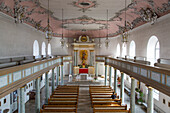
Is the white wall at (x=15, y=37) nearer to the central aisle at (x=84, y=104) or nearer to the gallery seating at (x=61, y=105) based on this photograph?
the gallery seating at (x=61, y=105)

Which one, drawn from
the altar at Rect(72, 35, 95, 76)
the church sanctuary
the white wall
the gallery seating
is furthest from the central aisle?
the altar at Rect(72, 35, 95, 76)

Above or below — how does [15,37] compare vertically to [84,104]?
above

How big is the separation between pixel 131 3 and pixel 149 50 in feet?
17.1

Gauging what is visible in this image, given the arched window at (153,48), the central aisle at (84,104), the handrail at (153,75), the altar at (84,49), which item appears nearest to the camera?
the handrail at (153,75)

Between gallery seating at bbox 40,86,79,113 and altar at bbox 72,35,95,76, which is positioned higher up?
altar at bbox 72,35,95,76

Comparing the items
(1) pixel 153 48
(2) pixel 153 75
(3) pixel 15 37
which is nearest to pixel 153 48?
(1) pixel 153 48

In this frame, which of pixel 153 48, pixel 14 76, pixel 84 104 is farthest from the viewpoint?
pixel 84 104

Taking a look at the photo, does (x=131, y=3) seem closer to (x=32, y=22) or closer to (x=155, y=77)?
(x=155, y=77)

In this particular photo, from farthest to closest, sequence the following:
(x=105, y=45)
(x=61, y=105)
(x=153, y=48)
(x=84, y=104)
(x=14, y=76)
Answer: (x=105, y=45), (x=84, y=104), (x=153, y=48), (x=61, y=105), (x=14, y=76)

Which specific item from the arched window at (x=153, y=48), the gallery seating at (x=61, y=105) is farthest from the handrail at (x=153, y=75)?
the gallery seating at (x=61, y=105)

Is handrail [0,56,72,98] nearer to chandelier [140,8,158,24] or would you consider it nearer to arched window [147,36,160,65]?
chandelier [140,8,158,24]

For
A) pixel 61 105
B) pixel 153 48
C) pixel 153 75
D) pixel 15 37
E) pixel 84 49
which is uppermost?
pixel 15 37

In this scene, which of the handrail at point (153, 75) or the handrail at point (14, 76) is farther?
the handrail at point (153, 75)

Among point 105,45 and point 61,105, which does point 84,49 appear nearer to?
point 105,45
